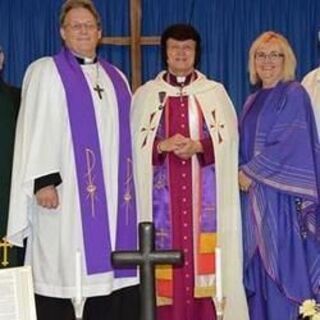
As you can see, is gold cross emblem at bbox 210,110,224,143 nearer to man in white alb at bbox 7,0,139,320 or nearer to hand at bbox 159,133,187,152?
hand at bbox 159,133,187,152

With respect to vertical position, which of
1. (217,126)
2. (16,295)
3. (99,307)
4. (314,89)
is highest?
(314,89)

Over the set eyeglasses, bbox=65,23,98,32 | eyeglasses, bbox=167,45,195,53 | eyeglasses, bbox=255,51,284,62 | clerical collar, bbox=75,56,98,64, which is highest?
eyeglasses, bbox=65,23,98,32

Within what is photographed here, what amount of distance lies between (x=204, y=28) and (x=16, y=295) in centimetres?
399

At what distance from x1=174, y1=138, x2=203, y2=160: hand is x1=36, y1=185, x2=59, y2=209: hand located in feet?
2.52

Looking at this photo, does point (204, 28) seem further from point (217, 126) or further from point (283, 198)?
point (283, 198)

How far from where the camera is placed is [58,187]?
418 centimetres

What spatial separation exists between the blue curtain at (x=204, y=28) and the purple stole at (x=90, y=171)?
1.80m

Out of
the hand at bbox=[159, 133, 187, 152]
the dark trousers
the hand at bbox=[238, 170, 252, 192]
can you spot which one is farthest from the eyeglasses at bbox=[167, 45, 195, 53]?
the dark trousers

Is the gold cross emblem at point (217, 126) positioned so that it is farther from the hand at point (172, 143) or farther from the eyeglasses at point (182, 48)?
the eyeglasses at point (182, 48)

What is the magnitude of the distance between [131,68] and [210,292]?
2071 millimetres

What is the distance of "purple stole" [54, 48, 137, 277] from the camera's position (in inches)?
165

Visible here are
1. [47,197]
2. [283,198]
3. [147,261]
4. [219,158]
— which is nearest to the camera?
[147,261]

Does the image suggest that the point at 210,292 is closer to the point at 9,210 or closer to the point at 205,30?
the point at 9,210

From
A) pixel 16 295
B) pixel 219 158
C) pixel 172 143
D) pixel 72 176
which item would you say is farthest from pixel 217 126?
pixel 16 295
